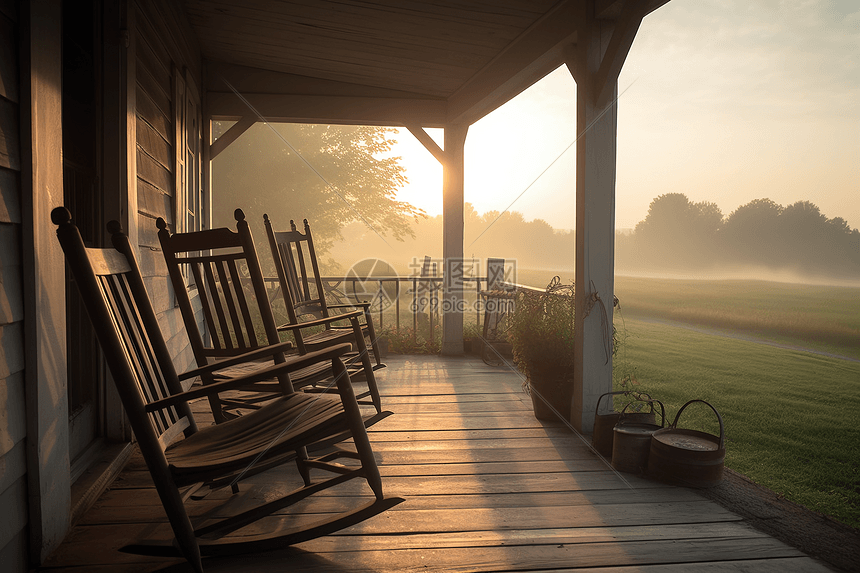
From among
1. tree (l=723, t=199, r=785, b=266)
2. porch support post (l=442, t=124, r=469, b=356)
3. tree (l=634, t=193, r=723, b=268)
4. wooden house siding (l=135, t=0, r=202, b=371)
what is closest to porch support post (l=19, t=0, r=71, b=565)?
wooden house siding (l=135, t=0, r=202, b=371)

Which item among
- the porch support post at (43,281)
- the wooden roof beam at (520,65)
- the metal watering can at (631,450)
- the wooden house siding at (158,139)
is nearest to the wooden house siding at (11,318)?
the porch support post at (43,281)

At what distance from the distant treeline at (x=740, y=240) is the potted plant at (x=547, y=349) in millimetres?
3576

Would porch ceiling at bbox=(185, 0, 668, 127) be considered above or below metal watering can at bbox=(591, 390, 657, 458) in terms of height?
above

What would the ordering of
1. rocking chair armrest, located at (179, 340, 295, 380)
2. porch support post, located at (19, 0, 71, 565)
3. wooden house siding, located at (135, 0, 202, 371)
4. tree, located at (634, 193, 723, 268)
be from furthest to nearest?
tree, located at (634, 193, 723, 268)
wooden house siding, located at (135, 0, 202, 371)
rocking chair armrest, located at (179, 340, 295, 380)
porch support post, located at (19, 0, 71, 565)

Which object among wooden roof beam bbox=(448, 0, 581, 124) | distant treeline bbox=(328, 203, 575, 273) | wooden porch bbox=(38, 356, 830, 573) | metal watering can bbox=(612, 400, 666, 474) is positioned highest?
wooden roof beam bbox=(448, 0, 581, 124)

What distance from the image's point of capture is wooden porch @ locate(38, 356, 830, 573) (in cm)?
141

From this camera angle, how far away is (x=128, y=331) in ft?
4.32

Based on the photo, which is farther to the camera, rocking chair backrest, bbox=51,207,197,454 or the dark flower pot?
the dark flower pot

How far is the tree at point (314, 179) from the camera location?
36.4 ft

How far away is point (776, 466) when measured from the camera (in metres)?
2.49

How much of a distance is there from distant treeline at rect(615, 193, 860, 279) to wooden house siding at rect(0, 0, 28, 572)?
581cm

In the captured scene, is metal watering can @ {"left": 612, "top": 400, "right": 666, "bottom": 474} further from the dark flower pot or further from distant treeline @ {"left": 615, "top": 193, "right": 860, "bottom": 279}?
distant treeline @ {"left": 615, "top": 193, "right": 860, "bottom": 279}

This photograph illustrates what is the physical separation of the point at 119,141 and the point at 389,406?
79.2 inches

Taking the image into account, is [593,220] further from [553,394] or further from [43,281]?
[43,281]
